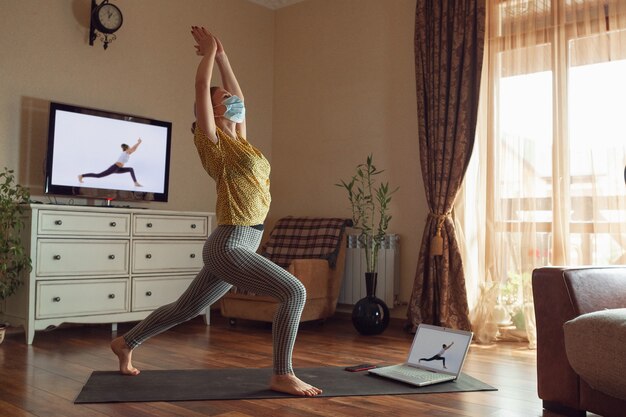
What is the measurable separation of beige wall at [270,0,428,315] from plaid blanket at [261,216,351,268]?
0.29 meters

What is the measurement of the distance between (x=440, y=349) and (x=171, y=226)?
229cm

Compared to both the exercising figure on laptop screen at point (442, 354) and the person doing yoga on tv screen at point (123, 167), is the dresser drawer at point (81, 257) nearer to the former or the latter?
the person doing yoga on tv screen at point (123, 167)

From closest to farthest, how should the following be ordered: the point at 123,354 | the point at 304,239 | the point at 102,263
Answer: the point at 123,354 → the point at 102,263 → the point at 304,239

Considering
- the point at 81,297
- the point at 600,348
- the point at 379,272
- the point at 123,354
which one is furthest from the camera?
the point at 379,272

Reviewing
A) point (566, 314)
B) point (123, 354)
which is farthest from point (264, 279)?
point (566, 314)

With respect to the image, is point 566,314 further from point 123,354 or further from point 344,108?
point 344,108

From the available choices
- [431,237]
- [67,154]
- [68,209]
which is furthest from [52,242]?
[431,237]

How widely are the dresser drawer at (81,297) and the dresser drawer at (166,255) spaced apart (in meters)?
0.18

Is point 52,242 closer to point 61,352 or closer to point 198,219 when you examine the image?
point 61,352

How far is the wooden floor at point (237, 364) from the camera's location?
89.9 inches

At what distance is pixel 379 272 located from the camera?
4.76 meters

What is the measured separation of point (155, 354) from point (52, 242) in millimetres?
1015

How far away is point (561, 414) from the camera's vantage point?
7.41 ft

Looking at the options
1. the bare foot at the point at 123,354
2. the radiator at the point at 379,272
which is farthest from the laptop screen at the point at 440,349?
the radiator at the point at 379,272
